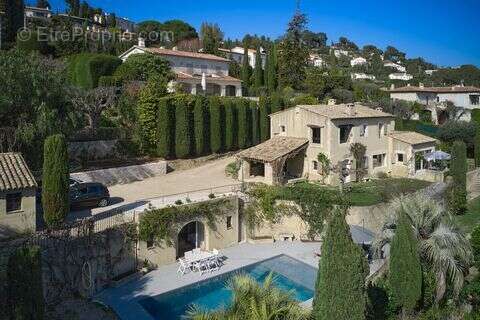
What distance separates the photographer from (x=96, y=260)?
2195 centimetres

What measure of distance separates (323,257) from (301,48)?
184 ft

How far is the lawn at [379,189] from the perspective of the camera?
98.2 feet

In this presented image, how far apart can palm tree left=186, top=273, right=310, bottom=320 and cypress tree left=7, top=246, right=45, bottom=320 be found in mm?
4922

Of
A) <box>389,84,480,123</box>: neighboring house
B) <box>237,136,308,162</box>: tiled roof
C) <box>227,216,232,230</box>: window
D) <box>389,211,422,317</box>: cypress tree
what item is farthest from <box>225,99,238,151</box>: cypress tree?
<box>389,84,480,123</box>: neighboring house

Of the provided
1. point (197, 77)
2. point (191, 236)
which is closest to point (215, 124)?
point (191, 236)

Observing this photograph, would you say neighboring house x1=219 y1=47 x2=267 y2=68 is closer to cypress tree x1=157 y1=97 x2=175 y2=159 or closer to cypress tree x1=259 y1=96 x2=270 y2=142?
cypress tree x1=259 y1=96 x2=270 y2=142

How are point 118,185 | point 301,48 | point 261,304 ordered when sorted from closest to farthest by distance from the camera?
point 261,304 → point 118,185 → point 301,48

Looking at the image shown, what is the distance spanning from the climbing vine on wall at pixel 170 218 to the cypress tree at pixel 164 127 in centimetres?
1242

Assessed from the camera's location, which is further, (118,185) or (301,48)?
(301,48)

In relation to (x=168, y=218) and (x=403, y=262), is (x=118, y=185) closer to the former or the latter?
(x=168, y=218)

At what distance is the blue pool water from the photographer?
2044 centimetres

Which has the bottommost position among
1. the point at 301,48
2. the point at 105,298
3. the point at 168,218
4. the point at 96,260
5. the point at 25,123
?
the point at 105,298

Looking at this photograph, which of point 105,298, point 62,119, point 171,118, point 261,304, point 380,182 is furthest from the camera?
point 171,118

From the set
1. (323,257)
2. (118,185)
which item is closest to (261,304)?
(323,257)
